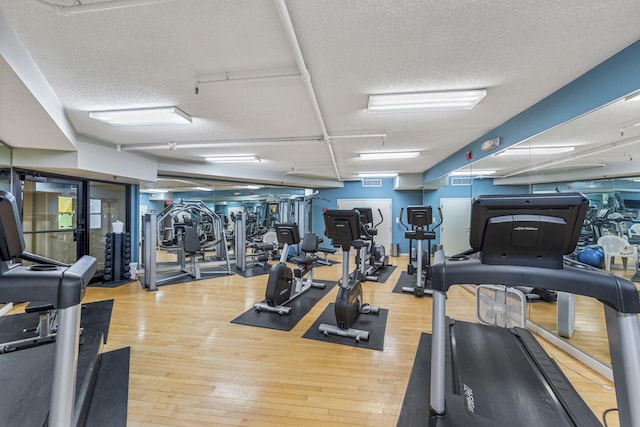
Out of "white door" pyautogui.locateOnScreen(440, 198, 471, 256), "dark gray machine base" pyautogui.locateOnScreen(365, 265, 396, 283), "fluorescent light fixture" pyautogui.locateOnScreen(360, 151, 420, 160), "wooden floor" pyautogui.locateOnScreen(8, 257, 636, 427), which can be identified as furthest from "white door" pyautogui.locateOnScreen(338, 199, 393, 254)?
"wooden floor" pyautogui.locateOnScreen(8, 257, 636, 427)

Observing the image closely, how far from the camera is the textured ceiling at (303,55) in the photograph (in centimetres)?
162

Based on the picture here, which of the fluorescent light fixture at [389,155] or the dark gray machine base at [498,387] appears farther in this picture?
the fluorescent light fixture at [389,155]

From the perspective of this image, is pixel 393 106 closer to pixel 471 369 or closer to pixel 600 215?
pixel 600 215

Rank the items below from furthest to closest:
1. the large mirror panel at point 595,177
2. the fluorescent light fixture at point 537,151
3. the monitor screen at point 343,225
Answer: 1. the monitor screen at point 343,225
2. the fluorescent light fixture at point 537,151
3. the large mirror panel at point 595,177

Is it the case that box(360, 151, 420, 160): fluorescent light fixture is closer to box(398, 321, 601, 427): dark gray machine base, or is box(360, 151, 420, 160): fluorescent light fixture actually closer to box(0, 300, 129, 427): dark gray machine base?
box(398, 321, 601, 427): dark gray machine base

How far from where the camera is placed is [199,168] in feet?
20.3

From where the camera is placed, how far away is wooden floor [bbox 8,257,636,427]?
1877mm

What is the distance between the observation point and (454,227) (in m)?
6.02

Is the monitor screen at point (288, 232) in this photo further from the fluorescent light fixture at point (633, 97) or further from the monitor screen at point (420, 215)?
the fluorescent light fixture at point (633, 97)

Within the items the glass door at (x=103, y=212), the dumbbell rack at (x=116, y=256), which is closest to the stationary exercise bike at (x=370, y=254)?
the dumbbell rack at (x=116, y=256)

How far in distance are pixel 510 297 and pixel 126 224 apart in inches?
278

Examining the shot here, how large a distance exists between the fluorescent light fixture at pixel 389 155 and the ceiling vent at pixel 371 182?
3.29 metres

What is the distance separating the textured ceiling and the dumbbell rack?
7.45 feet

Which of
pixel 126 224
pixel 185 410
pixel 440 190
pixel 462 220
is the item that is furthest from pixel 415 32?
pixel 126 224
